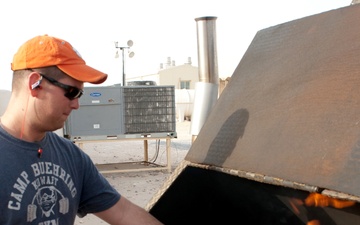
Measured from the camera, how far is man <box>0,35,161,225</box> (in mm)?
1648

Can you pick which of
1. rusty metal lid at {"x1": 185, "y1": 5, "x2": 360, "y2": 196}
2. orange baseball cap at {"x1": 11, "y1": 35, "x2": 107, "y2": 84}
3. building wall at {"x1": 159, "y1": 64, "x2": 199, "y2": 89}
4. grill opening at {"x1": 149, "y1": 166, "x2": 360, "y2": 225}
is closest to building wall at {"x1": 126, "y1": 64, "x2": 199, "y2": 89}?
building wall at {"x1": 159, "y1": 64, "x2": 199, "y2": 89}

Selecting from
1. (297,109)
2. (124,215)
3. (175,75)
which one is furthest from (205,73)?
(175,75)

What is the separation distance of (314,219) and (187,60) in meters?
33.0

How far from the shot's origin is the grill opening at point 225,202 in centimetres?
201

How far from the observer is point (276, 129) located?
1724 millimetres

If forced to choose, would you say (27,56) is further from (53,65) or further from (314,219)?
(314,219)

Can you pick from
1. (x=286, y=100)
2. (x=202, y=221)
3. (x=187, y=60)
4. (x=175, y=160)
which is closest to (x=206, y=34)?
(x=202, y=221)

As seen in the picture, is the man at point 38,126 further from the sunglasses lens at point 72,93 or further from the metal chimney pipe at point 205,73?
the metal chimney pipe at point 205,73

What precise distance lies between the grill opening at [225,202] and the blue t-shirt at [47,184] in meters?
0.36

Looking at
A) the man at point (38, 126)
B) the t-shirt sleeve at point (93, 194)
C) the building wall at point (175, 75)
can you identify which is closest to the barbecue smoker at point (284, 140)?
the t-shirt sleeve at point (93, 194)

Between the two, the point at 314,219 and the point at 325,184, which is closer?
the point at 325,184

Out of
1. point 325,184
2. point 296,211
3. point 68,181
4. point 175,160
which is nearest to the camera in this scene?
point 325,184

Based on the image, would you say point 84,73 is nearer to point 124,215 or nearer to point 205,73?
point 124,215

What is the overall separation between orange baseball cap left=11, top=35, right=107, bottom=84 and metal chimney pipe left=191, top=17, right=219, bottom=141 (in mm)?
2414
